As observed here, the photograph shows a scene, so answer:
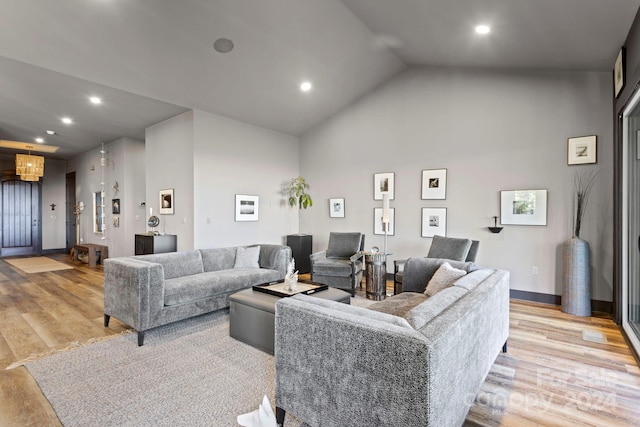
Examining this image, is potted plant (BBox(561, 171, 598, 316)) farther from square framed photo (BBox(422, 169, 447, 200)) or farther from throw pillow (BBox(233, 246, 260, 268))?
throw pillow (BBox(233, 246, 260, 268))

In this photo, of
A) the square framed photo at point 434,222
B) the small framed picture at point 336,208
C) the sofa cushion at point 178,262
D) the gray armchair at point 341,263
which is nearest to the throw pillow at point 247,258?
the sofa cushion at point 178,262

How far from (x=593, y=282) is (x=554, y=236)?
705mm

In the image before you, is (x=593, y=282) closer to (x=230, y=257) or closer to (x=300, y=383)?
(x=300, y=383)

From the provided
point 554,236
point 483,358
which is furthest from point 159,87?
point 554,236

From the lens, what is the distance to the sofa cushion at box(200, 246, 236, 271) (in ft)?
14.6

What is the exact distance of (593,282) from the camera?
13.5 ft

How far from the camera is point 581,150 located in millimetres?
4176

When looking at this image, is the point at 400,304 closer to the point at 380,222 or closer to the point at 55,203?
the point at 380,222

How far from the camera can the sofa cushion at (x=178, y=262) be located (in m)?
3.92

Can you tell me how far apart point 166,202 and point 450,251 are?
5.02 m

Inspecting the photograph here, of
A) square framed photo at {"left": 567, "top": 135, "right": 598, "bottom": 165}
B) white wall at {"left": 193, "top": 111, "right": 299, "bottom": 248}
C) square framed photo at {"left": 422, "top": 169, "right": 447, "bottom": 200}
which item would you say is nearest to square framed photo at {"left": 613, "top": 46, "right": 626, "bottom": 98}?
square framed photo at {"left": 567, "top": 135, "right": 598, "bottom": 165}

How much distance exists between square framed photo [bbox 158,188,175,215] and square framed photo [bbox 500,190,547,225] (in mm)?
5553

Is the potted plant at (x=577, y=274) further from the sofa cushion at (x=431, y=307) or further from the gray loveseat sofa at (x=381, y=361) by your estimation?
the sofa cushion at (x=431, y=307)

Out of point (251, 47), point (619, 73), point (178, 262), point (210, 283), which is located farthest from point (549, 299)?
point (251, 47)
